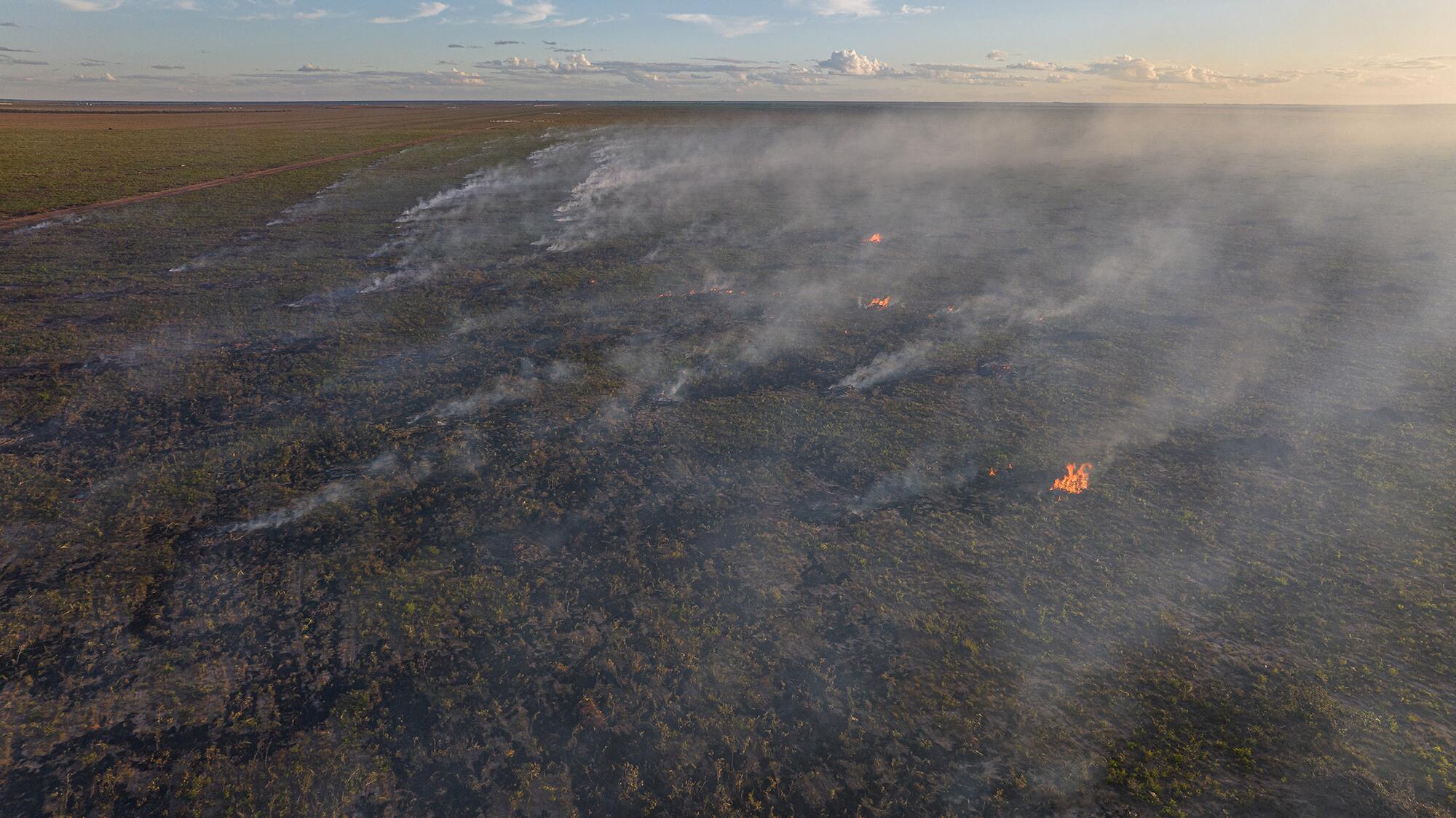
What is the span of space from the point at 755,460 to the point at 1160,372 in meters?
14.8

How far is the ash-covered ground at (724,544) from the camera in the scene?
9344mm

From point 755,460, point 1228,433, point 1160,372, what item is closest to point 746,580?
point 755,460

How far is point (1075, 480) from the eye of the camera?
15508 millimetres

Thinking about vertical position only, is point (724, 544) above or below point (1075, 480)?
below

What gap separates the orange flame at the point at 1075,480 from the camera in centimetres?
1520

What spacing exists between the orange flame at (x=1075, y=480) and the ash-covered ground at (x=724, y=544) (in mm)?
253

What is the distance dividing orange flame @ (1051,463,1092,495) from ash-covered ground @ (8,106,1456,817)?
10.0 inches

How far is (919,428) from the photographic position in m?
17.9

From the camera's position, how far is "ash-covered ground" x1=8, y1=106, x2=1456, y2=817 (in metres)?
9.34

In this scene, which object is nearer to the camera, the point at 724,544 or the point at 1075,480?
the point at 724,544

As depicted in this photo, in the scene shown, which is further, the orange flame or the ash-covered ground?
the orange flame

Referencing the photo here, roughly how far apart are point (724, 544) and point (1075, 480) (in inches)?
346

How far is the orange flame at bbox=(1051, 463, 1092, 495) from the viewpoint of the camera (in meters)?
15.2

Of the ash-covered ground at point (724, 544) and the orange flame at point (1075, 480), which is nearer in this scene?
the ash-covered ground at point (724, 544)
